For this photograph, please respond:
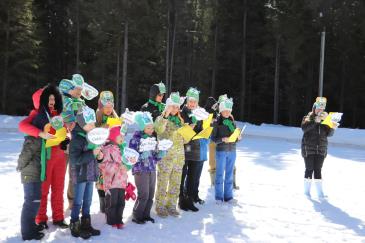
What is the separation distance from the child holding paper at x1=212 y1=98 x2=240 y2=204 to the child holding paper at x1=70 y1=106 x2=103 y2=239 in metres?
2.62

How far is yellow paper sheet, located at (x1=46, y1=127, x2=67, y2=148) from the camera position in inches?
217

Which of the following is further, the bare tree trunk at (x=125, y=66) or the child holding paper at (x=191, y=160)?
the bare tree trunk at (x=125, y=66)

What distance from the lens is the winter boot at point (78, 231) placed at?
217 inches

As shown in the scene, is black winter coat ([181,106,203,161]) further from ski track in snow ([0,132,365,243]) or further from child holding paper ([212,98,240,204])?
ski track in snow ([0,132,365,243])

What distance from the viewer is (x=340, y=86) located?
33688 mm

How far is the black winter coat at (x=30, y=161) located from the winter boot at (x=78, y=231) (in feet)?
2.58

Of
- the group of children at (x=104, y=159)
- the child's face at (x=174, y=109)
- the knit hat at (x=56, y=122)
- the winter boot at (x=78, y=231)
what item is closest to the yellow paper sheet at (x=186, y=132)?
the group of children at (x=104, y=159)

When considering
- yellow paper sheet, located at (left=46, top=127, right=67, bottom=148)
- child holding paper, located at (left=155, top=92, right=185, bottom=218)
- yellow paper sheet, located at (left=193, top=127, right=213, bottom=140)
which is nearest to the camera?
yellow paper sheet, located at (left=46, top=127, right=67, bottom=148)

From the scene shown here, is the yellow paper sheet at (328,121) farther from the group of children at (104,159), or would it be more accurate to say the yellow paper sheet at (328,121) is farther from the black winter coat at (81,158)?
the black winter coat at (81,158)

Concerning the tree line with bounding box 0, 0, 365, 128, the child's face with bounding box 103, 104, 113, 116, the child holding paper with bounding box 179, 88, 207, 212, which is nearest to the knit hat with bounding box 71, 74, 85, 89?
the child's face with bounding box 103, 104, 113, 116

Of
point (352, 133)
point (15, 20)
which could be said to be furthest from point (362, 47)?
point (15, 20)

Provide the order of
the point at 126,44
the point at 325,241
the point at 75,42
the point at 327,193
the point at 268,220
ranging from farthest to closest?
the point at 75,42 < the point at 126,44 < the point at 327,193 < the point at 268,220 < the point at 325,241

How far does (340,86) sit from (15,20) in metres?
24.6

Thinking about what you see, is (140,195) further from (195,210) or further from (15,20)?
(15,20)
